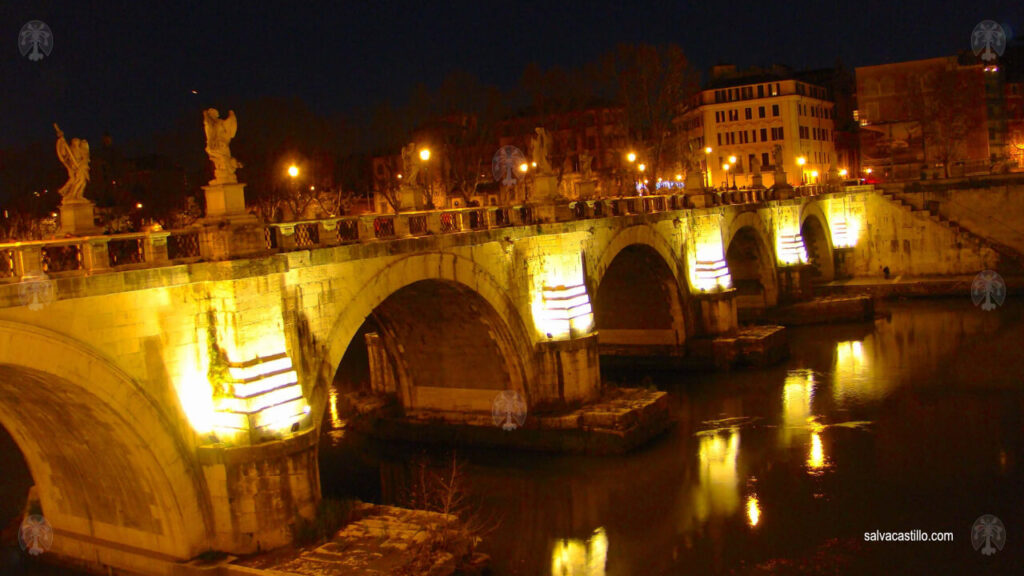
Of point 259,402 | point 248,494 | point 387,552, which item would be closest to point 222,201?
point 259,402

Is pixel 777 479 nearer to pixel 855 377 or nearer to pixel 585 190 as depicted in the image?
pixel 855 377

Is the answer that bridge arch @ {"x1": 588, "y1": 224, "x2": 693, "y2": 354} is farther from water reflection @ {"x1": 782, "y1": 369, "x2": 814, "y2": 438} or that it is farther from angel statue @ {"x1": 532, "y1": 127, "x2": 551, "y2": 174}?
angel statue @ {"x1": 532, "y1": 127, "x2": 551, "y2": 174}

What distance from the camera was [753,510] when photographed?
52.2 feet

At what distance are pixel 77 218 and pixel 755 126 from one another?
180 feet

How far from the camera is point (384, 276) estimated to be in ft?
53.8

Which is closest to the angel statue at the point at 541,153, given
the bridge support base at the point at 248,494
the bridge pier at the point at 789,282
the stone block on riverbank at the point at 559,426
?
the stone block on riverbank at the point at 559,426

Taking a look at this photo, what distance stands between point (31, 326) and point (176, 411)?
2552 mm

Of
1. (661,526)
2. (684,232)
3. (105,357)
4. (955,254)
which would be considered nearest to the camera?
(105,357)

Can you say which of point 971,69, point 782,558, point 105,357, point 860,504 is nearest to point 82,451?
point 105,357

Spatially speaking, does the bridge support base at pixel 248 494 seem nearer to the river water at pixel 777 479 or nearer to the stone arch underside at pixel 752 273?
the river water at pixel 777 479

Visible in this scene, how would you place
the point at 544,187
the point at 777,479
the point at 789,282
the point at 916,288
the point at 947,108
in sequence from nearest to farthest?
the point at 777,479 → the point at 544,187 → the point at 789,282 → the point at 916,288 → the point at 947,108

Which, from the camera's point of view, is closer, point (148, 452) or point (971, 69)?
point (148, 452)

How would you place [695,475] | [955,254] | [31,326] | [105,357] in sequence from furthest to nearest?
[955,254]
[695,475]
[105,357]
[31,326]

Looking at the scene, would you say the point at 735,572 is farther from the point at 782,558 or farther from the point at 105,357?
the point at 105,357
